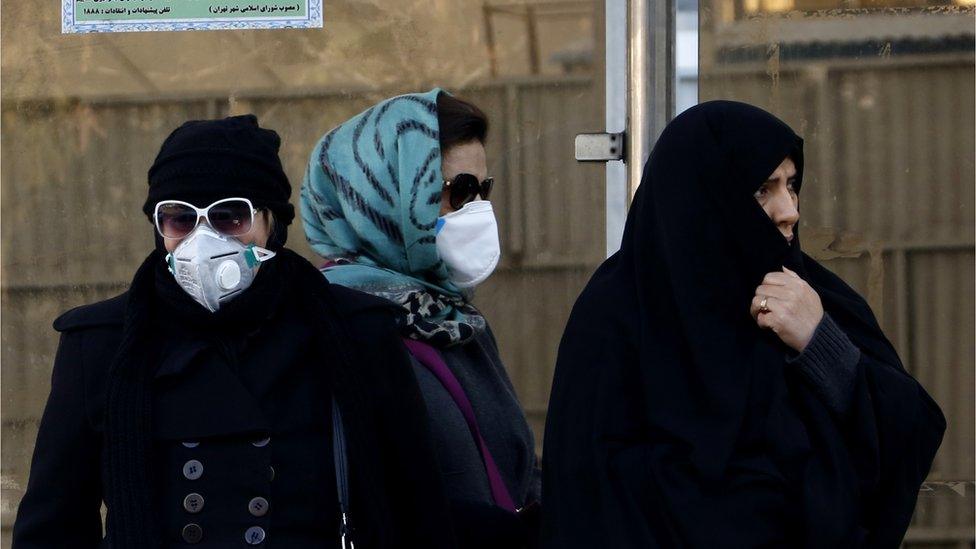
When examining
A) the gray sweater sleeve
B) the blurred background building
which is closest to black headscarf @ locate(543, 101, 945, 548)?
the gray sweater sleeve

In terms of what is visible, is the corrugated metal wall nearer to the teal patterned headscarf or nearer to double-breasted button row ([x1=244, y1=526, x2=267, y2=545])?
the teal patterned headscarf

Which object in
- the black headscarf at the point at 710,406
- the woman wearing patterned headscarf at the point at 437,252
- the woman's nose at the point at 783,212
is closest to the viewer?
the black headscarf at the point at 710,406

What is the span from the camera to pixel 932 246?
12.8ft

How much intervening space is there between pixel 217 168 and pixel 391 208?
1.41 ft

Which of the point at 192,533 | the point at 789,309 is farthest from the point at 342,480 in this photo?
the point at 789,309

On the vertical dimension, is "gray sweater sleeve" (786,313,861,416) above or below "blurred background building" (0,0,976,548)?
below

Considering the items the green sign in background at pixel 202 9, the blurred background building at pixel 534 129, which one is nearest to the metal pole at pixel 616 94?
the blurred background building at pixel 534 129

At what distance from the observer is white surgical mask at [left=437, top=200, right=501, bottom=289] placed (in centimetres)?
284

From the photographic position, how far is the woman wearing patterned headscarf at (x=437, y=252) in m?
2.73

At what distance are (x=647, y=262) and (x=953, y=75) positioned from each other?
1822 millimetres

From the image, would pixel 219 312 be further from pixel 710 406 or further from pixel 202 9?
pixel 202 9

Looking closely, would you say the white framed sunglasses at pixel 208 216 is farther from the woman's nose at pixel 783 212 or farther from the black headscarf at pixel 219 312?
the woman's nose at pixel 783 212

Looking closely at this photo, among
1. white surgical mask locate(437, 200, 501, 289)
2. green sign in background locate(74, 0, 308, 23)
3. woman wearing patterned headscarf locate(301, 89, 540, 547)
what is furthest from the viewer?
green sign in background locate(74, 0, 308, 23)

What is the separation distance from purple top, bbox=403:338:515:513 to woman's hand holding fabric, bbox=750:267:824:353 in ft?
2.06
